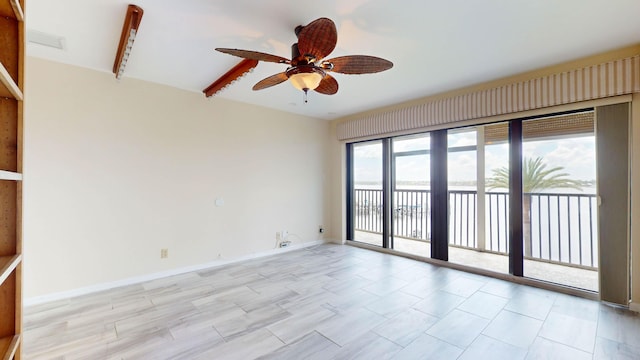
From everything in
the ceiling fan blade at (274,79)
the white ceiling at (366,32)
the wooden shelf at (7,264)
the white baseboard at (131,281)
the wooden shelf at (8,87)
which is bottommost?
the white baseboard at (131,281)

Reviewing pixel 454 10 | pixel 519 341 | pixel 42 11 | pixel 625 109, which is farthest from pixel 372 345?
pixel 42 11

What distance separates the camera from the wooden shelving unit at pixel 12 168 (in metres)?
1.10

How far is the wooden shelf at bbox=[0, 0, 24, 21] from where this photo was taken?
1027 millimetres

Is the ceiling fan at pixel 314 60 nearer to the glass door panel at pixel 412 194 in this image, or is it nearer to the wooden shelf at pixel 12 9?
the wooden shelf at pixel 12 9

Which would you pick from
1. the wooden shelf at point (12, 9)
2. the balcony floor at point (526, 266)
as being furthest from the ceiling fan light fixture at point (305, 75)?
the balcony floor at point (526, 266)

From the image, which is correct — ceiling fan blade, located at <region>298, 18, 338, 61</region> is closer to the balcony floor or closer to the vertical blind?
the vertical blind

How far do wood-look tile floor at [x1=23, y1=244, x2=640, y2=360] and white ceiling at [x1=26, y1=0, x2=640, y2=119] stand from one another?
2.48 meters

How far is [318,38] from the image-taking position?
5.88ft

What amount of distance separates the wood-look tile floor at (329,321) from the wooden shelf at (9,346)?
998 mm

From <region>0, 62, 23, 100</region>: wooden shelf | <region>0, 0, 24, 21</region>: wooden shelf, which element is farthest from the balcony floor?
<region>0, 0, 24, 21</region>: wooden shelf

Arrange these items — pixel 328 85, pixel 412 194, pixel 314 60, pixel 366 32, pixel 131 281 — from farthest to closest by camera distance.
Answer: pixel 412 194
pixel 131 281
pixel 328 85
pixel 366 32
pixel 314 60

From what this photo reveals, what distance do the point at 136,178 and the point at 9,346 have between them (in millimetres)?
2570

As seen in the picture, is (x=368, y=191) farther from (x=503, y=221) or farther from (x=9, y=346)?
(x=9, y=346)

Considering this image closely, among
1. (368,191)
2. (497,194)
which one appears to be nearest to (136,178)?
(368,191)
